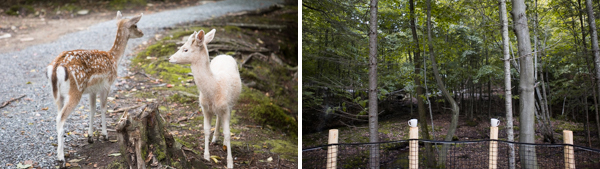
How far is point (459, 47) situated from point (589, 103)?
118 cm

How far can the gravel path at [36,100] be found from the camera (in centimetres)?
227

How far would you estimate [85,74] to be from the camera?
2.36 metres

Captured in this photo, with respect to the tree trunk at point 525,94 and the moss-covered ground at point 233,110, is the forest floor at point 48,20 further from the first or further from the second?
the tree trunk at point 525,94

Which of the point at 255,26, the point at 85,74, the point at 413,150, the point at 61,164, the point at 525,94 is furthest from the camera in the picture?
the point at 255,26

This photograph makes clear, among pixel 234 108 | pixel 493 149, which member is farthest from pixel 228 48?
pixel 493 149

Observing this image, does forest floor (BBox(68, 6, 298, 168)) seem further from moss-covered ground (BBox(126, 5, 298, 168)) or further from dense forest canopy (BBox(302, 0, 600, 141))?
dense forest canopy (BBox(302, 0, 600, 141))

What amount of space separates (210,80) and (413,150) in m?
1.75

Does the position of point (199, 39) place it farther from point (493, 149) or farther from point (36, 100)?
point (493, 149)

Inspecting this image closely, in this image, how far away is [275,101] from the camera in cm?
419

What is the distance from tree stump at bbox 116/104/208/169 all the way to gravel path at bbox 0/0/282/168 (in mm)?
401

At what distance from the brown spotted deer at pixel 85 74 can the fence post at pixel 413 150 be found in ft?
7.32

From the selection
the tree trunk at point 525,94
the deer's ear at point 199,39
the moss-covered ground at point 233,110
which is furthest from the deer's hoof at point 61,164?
the tree trunk at point 525,94

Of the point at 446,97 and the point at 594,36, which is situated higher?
the point at 594,36

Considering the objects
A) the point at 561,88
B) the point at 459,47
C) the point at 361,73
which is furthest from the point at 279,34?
the point at 561,88
